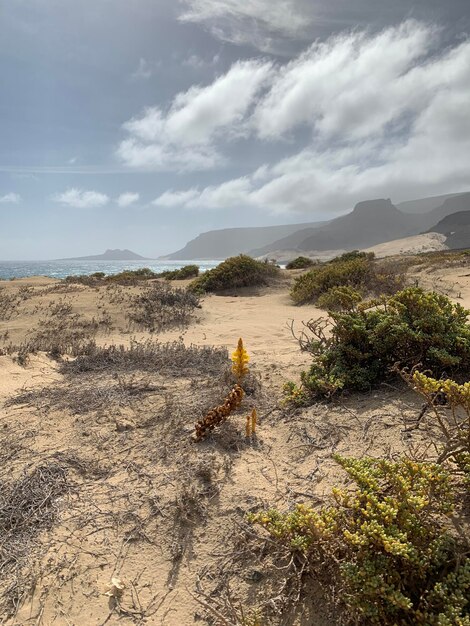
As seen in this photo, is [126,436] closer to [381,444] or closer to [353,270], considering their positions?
[381,444]

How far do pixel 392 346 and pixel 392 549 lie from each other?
99.8 inches

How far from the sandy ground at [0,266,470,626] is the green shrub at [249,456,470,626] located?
0.73 ft

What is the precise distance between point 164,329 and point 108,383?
160 inches

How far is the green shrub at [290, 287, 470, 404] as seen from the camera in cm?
353

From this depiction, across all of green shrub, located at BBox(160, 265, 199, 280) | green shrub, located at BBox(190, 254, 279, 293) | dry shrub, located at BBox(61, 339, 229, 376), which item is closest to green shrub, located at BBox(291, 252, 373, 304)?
green shrub, located at BBox(190, 254, 279, 293)

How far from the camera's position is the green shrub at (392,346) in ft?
11.6

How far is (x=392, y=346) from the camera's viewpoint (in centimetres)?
378

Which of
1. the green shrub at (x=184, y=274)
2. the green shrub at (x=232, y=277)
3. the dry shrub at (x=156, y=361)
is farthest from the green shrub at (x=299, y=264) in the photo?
the dry shrub at (x=156, y=361)

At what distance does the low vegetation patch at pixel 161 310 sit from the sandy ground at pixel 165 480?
3900 mm

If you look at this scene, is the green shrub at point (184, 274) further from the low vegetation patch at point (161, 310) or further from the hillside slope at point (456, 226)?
the hillside slope at point (456, 226)

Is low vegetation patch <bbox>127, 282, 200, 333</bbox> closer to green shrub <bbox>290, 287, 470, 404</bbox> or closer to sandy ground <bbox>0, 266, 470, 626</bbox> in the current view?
sandy ground <bbox>0, 266, 470, 626</bbox>

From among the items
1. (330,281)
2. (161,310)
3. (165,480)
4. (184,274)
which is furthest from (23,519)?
(184,274)

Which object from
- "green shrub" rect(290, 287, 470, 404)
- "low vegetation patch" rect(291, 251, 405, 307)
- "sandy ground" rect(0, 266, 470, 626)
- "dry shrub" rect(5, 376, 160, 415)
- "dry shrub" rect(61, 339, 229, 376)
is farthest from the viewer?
"low vegetation patch" rect(291, 251, 405, 307)

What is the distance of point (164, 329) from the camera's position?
8703 millimetres
